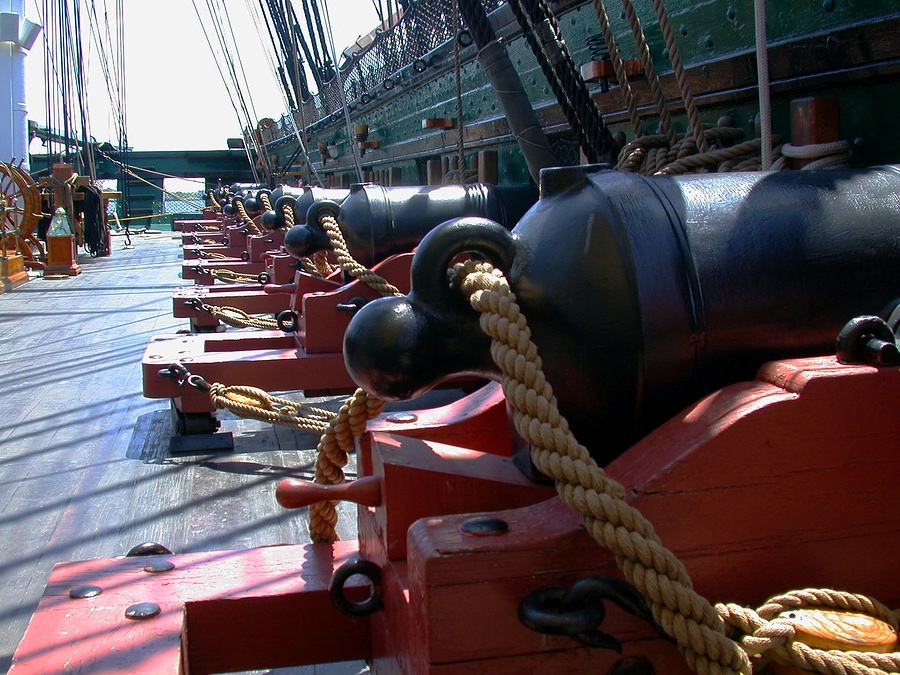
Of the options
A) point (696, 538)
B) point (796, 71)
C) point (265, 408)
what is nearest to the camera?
point (696, 538)

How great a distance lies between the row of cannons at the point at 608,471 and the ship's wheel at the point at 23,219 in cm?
976

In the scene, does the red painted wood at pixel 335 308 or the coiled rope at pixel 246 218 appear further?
the coiled rope at pixel 246 218

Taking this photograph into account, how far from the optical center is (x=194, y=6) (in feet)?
39.2

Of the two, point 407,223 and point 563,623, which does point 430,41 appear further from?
point 563,623

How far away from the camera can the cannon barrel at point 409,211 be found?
3.42 meters

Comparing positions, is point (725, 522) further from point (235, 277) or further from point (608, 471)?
point (235, 277)

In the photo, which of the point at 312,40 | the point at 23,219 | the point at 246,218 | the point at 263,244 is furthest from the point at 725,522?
the point at 312,40

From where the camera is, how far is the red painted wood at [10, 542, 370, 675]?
3.68ft

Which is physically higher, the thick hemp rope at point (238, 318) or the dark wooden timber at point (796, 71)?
the dark wooden timber at point (796, 71)

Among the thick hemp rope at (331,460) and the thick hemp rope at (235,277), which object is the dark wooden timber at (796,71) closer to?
the thick hemp rope at (331,460)

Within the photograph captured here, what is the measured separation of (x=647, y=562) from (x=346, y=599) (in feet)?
1.60

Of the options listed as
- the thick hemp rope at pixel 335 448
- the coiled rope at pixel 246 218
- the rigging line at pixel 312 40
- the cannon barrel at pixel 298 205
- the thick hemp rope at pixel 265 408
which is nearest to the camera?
the thick hemp rope at pixel 335 448

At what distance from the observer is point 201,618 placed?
1243mm

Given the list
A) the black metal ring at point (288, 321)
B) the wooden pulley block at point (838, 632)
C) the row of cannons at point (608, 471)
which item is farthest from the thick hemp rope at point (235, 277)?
the wooden pulley block at point (838, 632)
